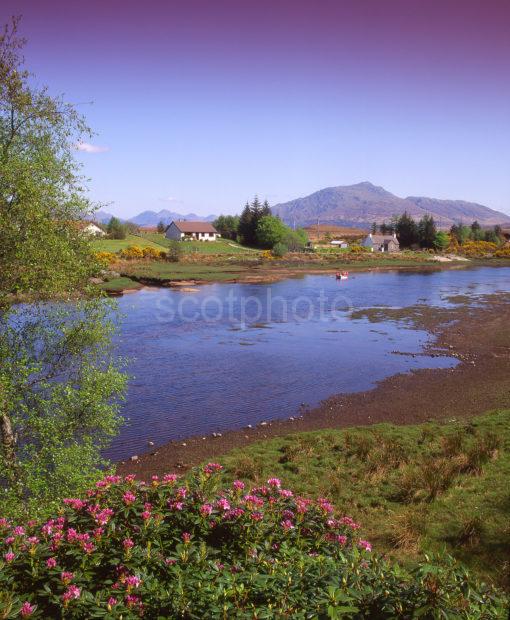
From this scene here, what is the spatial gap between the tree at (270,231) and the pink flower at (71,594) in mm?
135871

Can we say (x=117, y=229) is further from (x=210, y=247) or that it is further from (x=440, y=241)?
(x=440, y=241)

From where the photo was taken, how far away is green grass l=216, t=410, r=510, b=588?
39.3ft

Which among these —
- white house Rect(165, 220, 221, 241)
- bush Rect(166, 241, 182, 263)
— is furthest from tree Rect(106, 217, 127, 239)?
white house Rect(165, 220, 221, 241)

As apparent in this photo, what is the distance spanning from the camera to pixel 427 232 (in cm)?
16525

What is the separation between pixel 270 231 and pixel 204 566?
137 meters

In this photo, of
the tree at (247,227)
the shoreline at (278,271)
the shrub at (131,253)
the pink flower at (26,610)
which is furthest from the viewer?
the tree at (247,227)

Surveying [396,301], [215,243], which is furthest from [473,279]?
[215,243]

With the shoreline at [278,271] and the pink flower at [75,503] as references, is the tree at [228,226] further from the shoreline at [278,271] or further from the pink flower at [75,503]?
the pink flower at [75,503]

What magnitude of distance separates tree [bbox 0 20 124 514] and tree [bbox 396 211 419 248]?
557 feet

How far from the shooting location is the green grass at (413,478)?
39.3 ft

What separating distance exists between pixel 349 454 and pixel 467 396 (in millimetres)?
11383

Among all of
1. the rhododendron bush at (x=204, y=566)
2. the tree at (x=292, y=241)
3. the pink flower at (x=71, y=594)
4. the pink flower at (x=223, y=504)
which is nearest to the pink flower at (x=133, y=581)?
the rhododendron bush at (x=204, y=566)

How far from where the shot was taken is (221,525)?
740 centimetres

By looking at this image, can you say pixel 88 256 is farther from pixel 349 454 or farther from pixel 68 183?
pixel 349 454
